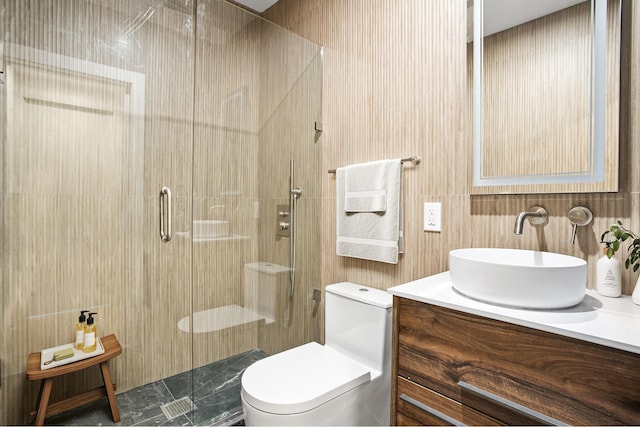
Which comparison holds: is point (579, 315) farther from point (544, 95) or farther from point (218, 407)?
point (218, 407)

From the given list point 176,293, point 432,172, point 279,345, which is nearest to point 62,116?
point 176,293

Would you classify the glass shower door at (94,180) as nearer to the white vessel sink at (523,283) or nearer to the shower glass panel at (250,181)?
the shower glass panel at (250,181)

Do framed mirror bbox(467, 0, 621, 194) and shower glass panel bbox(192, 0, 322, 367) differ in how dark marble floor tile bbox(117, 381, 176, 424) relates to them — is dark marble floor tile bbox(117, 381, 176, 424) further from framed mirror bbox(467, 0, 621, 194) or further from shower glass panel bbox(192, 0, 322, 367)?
framed mirror bbox(467, 0, 621, 194)

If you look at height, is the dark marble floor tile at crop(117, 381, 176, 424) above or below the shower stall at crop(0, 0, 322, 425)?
below

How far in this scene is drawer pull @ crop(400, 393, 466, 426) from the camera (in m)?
0.89

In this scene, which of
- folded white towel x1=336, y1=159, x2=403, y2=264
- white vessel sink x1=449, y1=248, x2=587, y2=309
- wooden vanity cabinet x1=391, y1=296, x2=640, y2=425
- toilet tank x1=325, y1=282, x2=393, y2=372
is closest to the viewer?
wooden vanity cabinet x1=391, y1=296, x2=640, y2=425

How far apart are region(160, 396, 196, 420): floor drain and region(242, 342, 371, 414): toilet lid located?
570 mm

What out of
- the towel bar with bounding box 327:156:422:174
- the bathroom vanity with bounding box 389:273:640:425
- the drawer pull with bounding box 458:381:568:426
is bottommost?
the drawer pull with bounding box 458:381:568:426

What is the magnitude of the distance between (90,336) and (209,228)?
32.6 inches

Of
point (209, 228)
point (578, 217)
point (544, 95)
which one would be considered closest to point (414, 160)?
point (544, 95)

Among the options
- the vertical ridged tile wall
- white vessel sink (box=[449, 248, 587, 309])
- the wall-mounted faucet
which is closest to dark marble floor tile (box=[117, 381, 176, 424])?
the vertical ridged tile wall

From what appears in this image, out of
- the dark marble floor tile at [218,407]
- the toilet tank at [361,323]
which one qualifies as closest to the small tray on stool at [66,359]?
the dark marble floor tile at [218,407]

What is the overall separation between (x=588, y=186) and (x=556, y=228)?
0.54 ft

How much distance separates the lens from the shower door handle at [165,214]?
1.61 m
